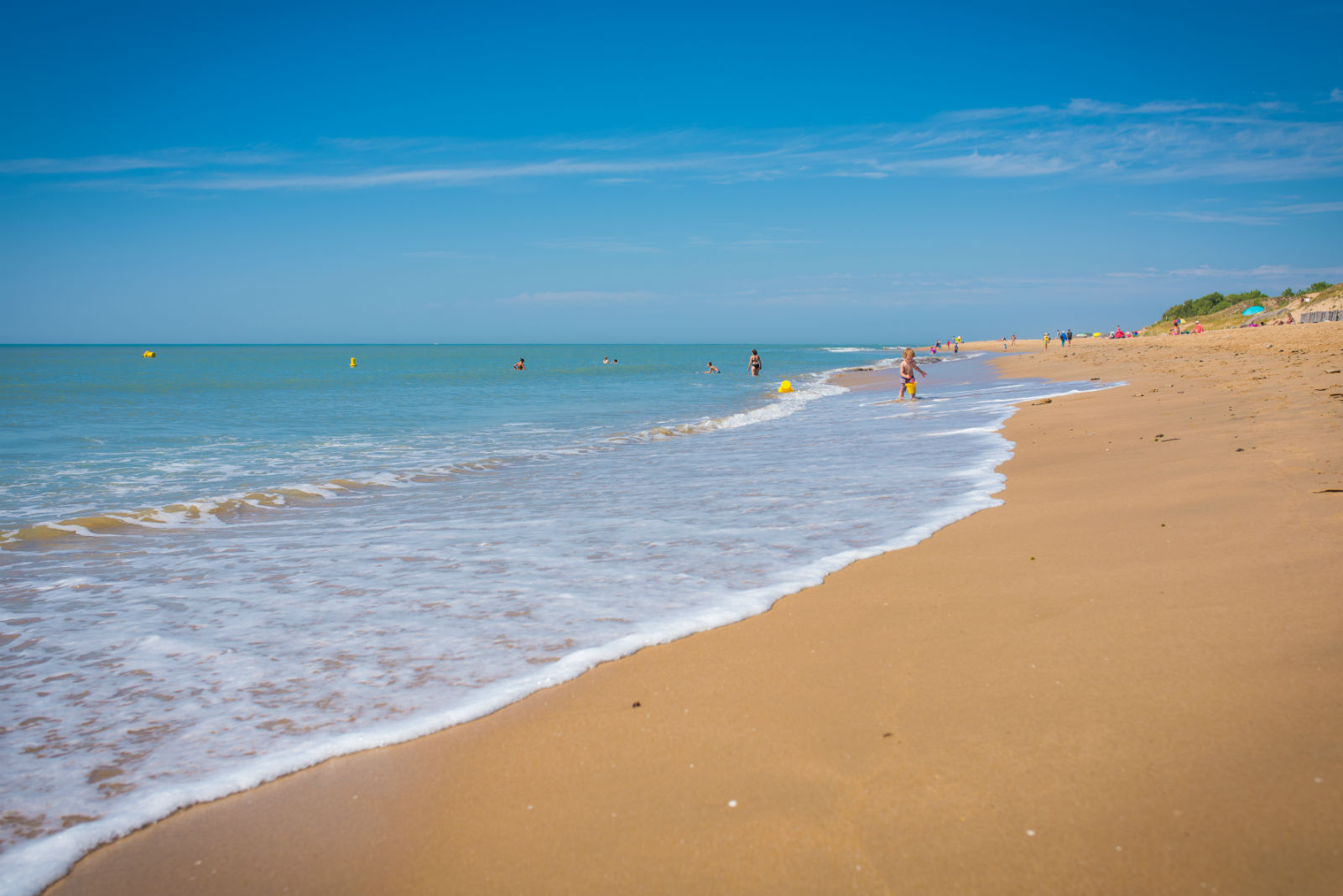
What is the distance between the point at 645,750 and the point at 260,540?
245 inches

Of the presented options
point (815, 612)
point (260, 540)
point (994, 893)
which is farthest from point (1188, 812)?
point (260, 540)

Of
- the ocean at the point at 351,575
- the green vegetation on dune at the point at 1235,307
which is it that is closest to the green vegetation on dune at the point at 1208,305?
the green vegetation on dune at the point at 1235,307

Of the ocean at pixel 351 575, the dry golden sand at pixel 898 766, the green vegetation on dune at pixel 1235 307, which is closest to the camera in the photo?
the dry golden sand at pixel 898 766

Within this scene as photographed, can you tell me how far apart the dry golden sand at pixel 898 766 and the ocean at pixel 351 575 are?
404 mm

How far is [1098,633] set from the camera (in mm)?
3865

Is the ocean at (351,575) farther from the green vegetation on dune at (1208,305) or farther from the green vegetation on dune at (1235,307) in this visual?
the green vegetation on dune at (1208,305)

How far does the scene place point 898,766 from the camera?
282 centimetres

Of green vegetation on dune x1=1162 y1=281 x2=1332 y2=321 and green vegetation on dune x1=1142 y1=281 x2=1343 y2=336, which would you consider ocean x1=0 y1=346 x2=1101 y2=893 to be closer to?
green vegetation on dune x1=1142 y1=281 x2=1343 y2=336

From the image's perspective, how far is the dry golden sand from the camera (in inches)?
91.9

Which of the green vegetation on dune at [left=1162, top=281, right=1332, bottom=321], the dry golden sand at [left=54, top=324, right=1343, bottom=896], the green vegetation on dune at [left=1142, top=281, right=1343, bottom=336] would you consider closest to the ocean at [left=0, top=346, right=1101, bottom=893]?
the dry golden sand at [left=54, top=324, right=1343, bottom=896]

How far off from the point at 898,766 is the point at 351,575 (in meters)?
4.82

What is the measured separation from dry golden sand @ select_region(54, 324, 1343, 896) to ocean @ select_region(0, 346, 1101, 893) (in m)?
0.40

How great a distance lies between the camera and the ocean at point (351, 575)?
3.38 meters

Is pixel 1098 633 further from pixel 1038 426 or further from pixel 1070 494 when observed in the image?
pixel 1038 426
